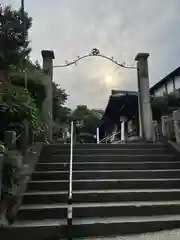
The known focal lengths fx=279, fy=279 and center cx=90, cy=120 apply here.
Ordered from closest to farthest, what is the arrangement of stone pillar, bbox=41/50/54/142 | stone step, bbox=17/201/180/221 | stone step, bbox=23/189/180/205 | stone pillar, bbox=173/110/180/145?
1. stone step, bbox=17/201/180/221
2. stone step, bbox=23/189/180/205
3. stone pillar, bbox=173/110/180/145
4. stone pillar, bbox=41/50/54/142

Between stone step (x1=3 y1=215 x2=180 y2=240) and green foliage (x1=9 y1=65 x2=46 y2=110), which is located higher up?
green foliage (x1=9 y1=65 x2=46 y2=110)

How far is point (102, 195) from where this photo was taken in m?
4.26

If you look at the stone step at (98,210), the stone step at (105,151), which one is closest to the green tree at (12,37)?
the stone step at (105,151)

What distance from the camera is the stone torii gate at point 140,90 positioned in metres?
8.13

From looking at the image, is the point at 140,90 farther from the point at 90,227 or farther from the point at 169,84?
the point at 90,227

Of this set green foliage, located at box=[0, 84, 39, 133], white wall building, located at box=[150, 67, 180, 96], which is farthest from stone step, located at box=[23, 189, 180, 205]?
white wall building, located at box=[150, 67, 180, 96]

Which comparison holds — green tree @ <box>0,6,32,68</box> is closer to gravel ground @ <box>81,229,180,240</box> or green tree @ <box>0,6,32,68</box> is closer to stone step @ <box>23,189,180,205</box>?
stone step @ <box>23,189,180,205</box>

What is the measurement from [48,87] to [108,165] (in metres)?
3.72

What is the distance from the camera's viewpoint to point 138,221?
3.67m

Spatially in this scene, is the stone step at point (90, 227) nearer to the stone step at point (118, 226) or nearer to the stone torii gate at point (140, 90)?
the stone step at point (118, 226)

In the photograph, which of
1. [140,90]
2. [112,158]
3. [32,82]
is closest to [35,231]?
[112,158]

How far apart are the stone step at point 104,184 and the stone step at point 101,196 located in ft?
0.60

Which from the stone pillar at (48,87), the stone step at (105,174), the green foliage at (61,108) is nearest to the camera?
the stone step at (105,174)

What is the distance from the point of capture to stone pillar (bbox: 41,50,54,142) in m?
7.99
